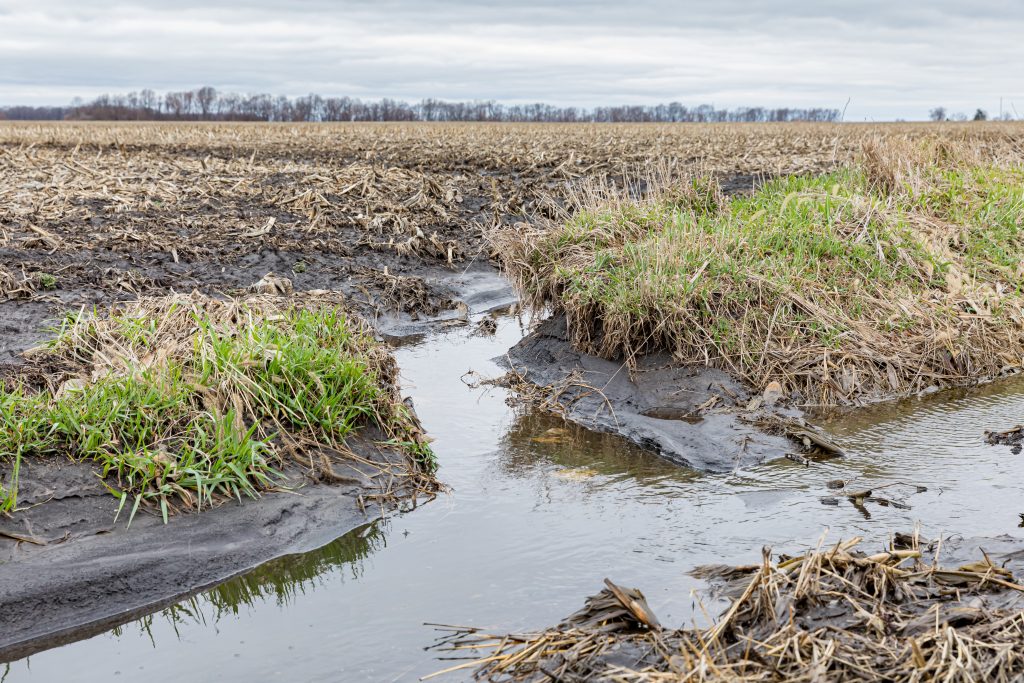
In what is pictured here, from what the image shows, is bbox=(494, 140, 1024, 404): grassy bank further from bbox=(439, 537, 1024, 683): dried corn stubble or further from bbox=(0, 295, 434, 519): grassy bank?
bbox=(439, 537, 1024, 683): dried corn stubble

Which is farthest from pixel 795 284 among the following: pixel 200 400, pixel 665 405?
pixel 200 400

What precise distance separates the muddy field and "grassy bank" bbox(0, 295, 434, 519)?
0.18 m

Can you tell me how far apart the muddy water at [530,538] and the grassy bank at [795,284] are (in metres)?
0.83

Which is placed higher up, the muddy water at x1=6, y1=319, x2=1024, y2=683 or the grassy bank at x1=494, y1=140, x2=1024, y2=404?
the grassy bank at x1=494, y1=140, x2=1024, y2=404

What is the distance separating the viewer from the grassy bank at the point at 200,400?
4.82 m

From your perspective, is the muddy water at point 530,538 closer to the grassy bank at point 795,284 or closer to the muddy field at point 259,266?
the muddy field at point 259,266

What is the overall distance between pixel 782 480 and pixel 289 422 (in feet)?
9.81

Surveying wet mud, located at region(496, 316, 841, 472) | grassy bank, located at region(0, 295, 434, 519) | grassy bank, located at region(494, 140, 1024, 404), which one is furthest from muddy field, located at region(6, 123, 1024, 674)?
grassy bank, located at region(494, 140, 1024, 404)

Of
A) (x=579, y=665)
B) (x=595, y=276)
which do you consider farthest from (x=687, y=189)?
(x=579, y=665)

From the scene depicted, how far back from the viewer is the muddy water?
3.86 meters

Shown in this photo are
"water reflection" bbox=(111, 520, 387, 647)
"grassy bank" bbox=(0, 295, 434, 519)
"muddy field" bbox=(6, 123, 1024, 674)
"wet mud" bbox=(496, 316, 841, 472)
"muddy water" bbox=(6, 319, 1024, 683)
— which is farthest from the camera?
"wet mud" bbox=(496, 316, 841, 472)

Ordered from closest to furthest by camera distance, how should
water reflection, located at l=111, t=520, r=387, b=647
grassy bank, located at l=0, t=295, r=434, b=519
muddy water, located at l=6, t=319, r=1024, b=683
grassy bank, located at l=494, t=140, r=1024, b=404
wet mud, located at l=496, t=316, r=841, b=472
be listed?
muddy water, located at l=6, t=319, r=1024, b=683, water reflection, located at l=111, t=520, r=387, b=647, grassy bank, located at l=0, t=295, r=434, b=519, wet mud, located at l=496, t=316, r=841, b=472, grassy bank, located at l=494, t=140, r=1024, b=404

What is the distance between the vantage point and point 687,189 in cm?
982

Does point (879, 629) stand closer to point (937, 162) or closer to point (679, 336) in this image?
point (679, 336)
